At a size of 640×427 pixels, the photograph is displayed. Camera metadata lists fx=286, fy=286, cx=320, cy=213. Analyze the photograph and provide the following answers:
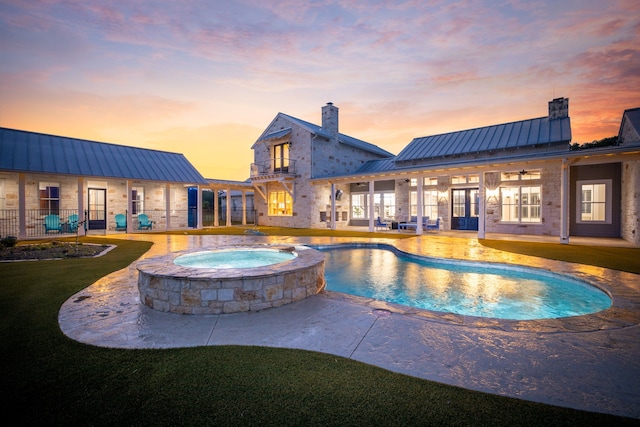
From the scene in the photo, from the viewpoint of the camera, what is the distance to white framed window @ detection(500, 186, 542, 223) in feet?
44.0

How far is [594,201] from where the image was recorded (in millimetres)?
12820

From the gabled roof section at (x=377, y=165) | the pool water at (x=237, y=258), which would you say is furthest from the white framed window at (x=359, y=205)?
the pool water at (x=237, y=258)

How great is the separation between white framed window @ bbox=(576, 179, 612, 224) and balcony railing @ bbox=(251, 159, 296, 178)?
15095 millimetres

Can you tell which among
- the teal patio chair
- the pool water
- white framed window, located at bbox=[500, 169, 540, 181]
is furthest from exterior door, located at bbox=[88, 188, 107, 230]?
white framed window, located at bbox=[500, 169, 540, 181]

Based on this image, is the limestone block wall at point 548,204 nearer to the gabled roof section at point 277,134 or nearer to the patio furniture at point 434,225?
the patio furniture at point 434,225

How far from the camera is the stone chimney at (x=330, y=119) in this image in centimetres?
1942

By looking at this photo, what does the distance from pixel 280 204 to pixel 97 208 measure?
1088 centimetres

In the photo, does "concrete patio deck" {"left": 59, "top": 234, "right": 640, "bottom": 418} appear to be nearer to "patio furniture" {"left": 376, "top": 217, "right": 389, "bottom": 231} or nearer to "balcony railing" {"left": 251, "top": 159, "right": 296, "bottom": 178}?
"patio furniture" {"left": 376, "top": 217, "right": 389, "bottom": 231}

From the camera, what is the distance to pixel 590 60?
11.0m

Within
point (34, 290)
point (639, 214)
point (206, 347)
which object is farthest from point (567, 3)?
point (34, 290)

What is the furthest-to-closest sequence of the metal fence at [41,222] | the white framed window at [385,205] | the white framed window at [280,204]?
the white framed window at [280,204] < the white framed window at [385,205] < the metal fence at [41,222]

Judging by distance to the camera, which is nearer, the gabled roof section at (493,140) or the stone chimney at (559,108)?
the gabled roof section at (493,140)

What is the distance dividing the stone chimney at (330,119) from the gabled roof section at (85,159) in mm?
8908

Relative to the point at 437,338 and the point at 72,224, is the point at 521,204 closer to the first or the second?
the point at 437,338
